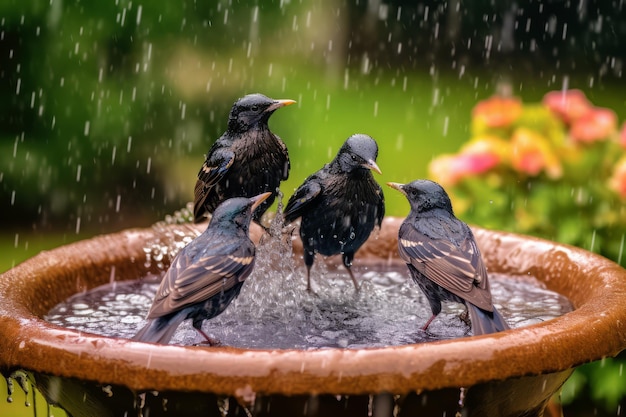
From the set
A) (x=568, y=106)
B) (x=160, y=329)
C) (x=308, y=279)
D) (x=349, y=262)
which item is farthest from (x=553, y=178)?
(x=160, y=329)

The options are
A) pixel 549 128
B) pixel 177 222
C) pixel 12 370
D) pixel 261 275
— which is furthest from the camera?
pixel 549 128

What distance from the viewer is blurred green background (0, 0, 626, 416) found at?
8086mm

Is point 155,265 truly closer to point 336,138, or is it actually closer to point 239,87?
point 239,87

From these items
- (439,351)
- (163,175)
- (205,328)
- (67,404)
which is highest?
(439,351)

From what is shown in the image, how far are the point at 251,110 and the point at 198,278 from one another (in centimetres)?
94

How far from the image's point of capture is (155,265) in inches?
164

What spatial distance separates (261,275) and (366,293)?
0.47m

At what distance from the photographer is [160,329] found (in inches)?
107

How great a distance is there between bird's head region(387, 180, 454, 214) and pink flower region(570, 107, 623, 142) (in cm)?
266

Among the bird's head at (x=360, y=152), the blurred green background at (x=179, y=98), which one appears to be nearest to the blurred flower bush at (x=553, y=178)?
the blurred green background at (x=179, y=98)

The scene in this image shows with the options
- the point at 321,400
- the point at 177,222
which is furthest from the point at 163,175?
the point at 321,400

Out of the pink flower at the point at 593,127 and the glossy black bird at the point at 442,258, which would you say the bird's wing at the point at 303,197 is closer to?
the glossy black bird at the point at 442,258

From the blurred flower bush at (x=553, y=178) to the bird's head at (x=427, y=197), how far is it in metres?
2.27

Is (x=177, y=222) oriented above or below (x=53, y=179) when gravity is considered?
above
